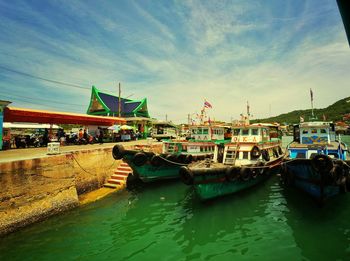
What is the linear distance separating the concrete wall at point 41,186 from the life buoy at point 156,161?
4.26 metres

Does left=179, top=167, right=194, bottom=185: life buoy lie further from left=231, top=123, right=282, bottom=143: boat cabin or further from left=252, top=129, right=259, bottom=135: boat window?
left=252, top=129, right=259, bottom=135: boat window

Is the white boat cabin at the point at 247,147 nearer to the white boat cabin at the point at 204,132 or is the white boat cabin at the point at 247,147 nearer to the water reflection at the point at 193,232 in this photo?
the water reflection at the point at 193,232

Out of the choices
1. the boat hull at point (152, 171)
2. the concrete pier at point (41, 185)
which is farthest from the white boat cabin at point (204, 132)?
the concrete pier at point (41, 185)

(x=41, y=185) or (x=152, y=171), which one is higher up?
(x=41, y=185)

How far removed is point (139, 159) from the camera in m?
15.1

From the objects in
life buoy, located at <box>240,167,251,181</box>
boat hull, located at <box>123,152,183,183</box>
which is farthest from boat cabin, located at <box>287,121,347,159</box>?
boat hull, located at <box>123,152,183,183</box>

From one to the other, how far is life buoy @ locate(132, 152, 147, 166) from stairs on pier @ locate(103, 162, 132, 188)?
6.67 ft

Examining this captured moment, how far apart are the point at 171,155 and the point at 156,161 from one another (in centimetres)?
149

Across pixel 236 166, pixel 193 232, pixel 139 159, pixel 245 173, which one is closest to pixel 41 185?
pixel 139 159

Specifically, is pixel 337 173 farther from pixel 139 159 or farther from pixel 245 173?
pixel 139 159

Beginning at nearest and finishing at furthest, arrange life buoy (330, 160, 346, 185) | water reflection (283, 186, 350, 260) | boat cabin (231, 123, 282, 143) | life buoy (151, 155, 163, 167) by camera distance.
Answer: water reflection (283, 186, 350, 260) → life buoy (330, 160, 346, 185) → life buoy (151, 155, 163, 167) → boat cabin (231, 123, 282, 143)

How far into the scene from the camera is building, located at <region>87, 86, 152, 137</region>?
3669 cm

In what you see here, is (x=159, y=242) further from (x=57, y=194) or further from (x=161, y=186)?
(x=161, y=186)

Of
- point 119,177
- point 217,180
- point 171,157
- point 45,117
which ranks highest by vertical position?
point 45,117
